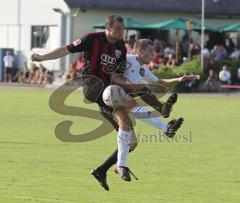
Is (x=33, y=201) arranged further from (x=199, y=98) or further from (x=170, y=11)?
(x=170, y=11)

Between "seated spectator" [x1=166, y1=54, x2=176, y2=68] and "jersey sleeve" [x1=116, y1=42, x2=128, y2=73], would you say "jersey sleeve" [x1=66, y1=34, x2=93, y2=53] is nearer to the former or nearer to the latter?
"jersey sleeve" [x1=116, y1=42, x2=128, y2=73]

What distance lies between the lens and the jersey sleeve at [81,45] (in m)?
10.6

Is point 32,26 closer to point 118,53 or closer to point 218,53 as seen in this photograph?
point 218,53

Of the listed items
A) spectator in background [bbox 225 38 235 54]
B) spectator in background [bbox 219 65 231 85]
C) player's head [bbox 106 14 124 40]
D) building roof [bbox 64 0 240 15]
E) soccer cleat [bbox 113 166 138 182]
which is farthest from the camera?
building roof [bbox 64 0 240 15]

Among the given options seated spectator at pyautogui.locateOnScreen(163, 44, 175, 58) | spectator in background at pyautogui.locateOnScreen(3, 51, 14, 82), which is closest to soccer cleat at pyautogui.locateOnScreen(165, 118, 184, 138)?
seated spectator at pyautogui.locateOnScreen(163, 44, 175, 58)

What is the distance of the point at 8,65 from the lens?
1823 inches

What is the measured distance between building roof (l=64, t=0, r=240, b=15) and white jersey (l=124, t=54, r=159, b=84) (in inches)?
1376

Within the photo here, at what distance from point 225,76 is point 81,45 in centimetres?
2775

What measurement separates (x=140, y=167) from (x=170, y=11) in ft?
116

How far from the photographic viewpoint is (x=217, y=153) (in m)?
15.2

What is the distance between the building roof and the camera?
152 ft

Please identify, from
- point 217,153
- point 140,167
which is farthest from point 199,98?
point 140,167

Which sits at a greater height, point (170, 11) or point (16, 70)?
point (170, 11)

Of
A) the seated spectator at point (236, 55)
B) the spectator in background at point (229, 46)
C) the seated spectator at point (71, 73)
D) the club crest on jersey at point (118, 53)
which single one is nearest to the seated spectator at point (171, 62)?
the seated spectator at point (236, 55)
